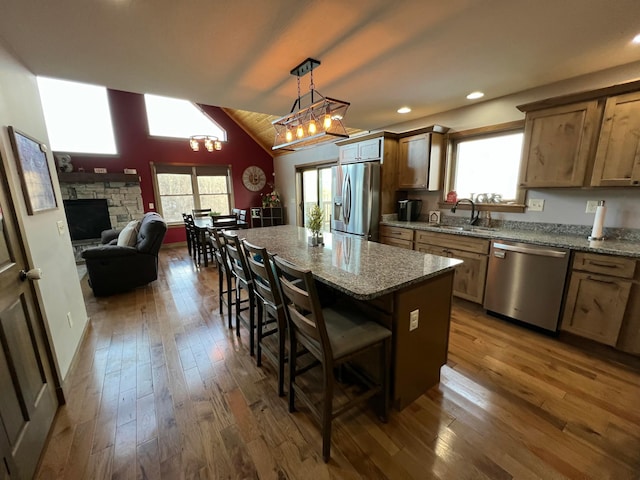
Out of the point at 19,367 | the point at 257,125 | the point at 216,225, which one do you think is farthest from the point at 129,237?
the point at 257,125

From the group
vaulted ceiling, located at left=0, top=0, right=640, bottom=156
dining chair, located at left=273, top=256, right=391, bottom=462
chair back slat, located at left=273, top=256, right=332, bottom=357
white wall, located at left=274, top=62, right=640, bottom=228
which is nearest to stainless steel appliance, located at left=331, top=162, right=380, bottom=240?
white wall, located at left=274, top=62, right=640, bottom=228

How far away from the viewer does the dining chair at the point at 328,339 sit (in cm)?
131

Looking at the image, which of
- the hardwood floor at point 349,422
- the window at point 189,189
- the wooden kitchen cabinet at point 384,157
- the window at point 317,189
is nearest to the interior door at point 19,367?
the hardwood floor at point 349,422

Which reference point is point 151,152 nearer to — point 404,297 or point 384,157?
point 384,157

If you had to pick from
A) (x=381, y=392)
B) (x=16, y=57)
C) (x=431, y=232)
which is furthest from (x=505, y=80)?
(x=16, y=57)

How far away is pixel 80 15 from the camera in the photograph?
5.12 feet

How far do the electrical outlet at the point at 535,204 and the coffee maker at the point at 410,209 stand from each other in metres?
1.34

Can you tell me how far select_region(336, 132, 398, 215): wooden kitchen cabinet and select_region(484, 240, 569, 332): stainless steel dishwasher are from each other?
164 centimetres

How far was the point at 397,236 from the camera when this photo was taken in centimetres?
374

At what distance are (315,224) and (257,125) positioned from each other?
18.3 feet

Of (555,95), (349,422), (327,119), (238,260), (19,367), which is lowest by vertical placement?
(349,422)

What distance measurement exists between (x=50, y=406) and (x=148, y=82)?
2.67m

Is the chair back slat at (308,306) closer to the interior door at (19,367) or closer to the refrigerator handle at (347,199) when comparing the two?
the interior door at (19,367)

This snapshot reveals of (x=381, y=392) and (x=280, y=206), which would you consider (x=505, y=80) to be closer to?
(x=381, y=392)
